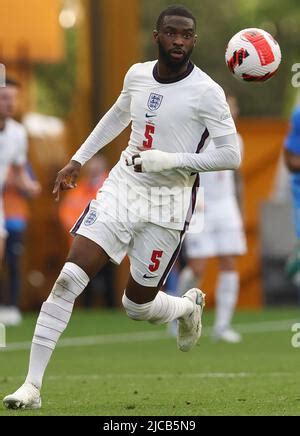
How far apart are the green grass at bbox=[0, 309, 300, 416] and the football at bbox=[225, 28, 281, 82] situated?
199 cm

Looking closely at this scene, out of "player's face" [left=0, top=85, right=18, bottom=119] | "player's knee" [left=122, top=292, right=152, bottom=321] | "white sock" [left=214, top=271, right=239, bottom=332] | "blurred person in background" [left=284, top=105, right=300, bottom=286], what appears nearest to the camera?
"player's knee" [left=122, top=292, right=152, bottom=321]

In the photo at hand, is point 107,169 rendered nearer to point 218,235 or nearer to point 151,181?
point 218,235

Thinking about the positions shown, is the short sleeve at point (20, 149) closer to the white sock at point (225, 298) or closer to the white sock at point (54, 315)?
the white sock at point (225, 298)

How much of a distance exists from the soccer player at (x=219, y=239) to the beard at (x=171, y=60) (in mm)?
5246

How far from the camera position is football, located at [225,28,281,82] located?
26.2 ft

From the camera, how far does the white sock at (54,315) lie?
752 cm

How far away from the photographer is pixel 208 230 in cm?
1324

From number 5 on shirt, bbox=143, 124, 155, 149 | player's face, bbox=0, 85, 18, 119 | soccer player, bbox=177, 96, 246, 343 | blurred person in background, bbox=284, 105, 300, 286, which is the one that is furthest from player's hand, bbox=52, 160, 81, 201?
player's face, bbox=0, 85, 18, 119

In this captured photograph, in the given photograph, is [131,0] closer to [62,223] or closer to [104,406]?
[62,223]

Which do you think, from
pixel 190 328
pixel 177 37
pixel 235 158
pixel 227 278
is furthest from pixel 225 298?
pixel 177 37

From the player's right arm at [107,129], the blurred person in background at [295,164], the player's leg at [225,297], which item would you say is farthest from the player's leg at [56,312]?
the player's leg at [225,297]

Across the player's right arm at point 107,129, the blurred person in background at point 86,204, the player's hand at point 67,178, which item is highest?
the player's right arm at point 107,129

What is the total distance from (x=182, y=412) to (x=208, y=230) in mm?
6105

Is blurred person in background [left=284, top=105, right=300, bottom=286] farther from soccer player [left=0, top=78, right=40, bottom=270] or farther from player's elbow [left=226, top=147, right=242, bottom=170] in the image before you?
player's elbow [left=226, top=147, right=242, bottom=170]
